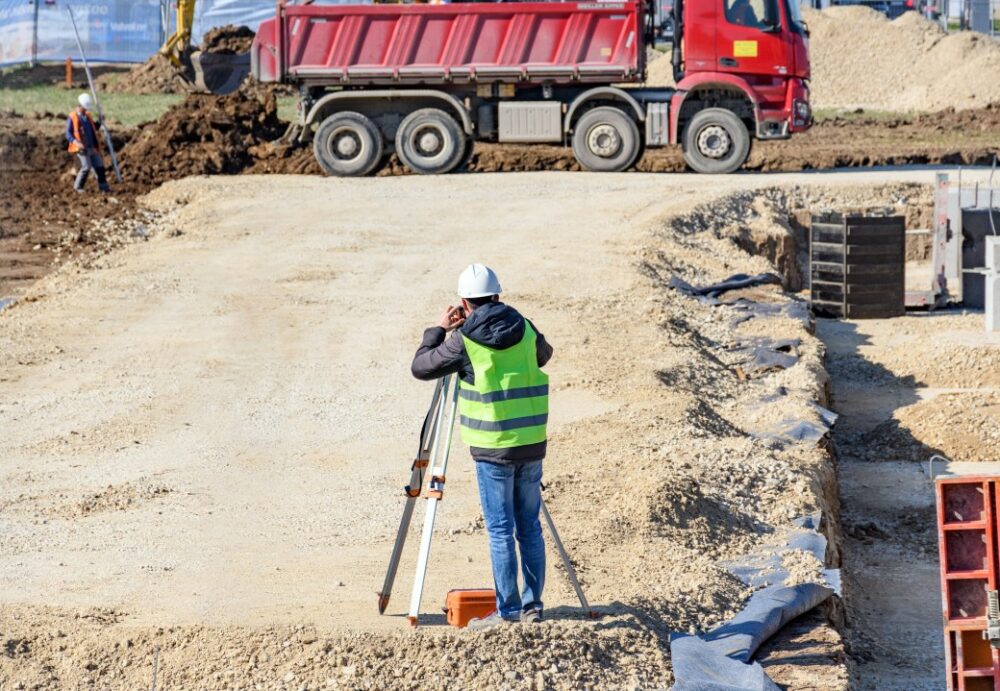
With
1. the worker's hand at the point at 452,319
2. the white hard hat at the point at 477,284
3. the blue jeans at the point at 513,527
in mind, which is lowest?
the blue jeans at the point at 513,527

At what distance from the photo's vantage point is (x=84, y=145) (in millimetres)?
22078

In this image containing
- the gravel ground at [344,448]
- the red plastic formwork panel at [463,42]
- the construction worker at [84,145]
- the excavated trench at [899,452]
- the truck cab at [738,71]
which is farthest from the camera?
the red plastic formwork panel at [463,42]

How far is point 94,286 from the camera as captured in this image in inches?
615

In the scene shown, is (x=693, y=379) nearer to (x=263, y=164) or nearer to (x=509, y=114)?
(x=509, y=114)

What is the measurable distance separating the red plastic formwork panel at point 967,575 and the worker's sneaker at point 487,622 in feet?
6.44

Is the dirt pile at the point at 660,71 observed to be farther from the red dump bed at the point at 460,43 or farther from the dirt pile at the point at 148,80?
the red dump bed at the point at 460,43

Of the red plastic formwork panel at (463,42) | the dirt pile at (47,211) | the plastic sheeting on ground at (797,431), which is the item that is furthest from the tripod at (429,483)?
the red plastic formwork panel at (463,42)

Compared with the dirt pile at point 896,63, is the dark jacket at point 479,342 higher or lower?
lower

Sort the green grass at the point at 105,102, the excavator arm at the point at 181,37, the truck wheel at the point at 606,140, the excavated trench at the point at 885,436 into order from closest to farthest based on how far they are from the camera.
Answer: the excavated trench at the point at 885,436, the truck wheel at the point at 606,140, the excavator arm at the point at 181,37, the green grass at the point at 105,102

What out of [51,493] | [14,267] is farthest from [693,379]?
[14,267]

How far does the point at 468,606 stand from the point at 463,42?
55.7 feet

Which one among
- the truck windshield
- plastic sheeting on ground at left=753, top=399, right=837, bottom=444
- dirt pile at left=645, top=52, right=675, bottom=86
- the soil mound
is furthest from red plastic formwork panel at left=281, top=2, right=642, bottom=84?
dirt pile at left=645, top=52, right=675, bottom=86

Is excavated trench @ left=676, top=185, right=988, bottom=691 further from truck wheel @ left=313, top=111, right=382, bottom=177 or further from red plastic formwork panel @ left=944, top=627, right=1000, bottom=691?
truck wheel @ left=313, top=111, right=382, bottom=177

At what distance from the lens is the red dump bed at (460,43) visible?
889 inches
